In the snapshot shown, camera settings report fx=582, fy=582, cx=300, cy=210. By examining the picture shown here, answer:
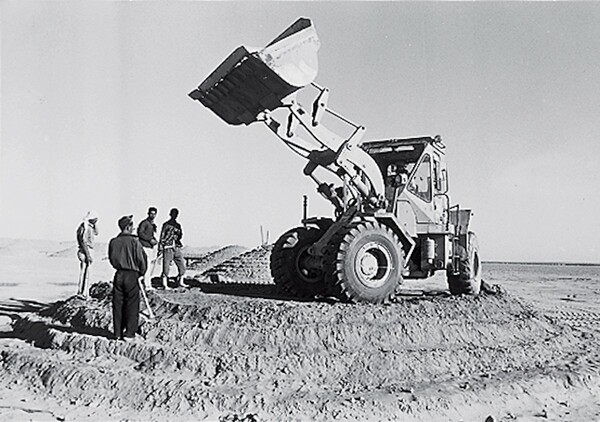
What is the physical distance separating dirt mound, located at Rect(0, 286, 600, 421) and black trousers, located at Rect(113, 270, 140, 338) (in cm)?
21

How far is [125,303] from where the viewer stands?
6.97 metres

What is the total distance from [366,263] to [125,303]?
10.7 feet

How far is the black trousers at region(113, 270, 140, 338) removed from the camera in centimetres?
690

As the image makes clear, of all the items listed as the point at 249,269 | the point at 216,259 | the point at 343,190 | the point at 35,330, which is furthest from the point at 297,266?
the point at 216,259

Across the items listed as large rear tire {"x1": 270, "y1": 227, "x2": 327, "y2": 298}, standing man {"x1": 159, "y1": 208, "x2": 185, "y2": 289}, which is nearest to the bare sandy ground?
large rear tire {"x1": 270, "y1": 227, "x2": 327, "y2": 298}

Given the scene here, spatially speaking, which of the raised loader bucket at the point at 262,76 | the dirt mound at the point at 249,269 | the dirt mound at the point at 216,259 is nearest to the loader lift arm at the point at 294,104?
the raised loader bucket at the point at 262,76

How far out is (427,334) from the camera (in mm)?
7484

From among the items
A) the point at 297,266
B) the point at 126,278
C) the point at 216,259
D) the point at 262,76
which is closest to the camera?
the point at 126,278

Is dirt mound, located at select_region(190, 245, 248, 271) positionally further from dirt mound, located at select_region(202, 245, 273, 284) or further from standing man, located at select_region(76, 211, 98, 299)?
standing man, located at select_region(76, 211, 98, 299)

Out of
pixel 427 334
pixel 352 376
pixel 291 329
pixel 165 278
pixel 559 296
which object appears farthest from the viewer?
pixel 559 296

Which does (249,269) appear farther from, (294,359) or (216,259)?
(294,359)

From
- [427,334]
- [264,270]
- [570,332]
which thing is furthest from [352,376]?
[264,270]

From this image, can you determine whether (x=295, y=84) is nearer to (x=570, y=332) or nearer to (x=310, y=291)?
(x=310, y=291)

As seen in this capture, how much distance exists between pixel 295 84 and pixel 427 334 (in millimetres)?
3698
